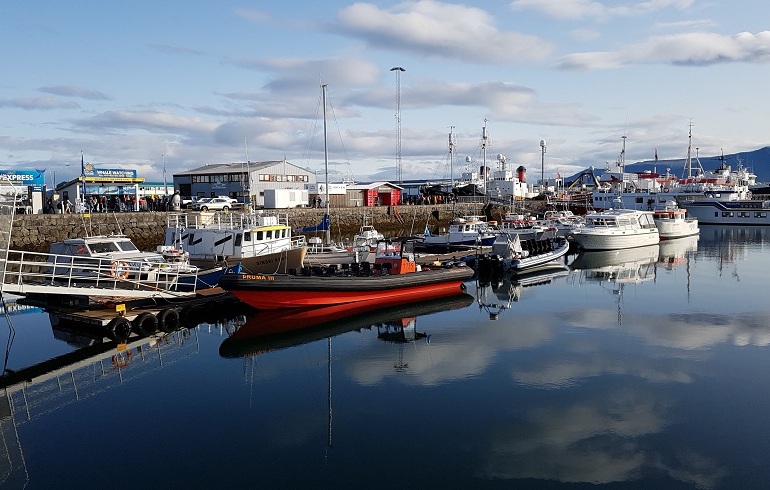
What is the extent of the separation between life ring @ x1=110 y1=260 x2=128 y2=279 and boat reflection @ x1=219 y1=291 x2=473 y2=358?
4.40 m

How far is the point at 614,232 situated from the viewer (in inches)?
1676

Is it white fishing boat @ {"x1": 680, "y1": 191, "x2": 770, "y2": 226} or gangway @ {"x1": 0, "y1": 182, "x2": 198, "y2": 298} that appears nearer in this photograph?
gangway @ {"x1": 0, "y1": 182, "x2": 198, "y2": 298}

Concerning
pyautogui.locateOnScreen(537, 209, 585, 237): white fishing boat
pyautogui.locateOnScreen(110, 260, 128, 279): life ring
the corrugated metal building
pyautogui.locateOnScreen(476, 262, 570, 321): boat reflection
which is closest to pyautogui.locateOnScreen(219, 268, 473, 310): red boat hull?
pyautogui.locateOnScreen(476, 262, 570, 321): boat reflection

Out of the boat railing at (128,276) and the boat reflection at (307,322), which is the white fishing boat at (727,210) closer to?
the boat reflection at (307,322)

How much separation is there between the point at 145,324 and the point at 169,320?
105 centimetres

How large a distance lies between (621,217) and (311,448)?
3845 centimetres

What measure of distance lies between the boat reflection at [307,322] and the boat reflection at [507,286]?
1.32m

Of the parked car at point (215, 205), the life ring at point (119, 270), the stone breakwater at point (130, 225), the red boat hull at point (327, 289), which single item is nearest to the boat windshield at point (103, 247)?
the life ring at point (119, 270)

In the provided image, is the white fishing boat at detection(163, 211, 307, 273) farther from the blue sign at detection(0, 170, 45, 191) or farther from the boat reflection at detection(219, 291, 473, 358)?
the blue sign at detection(0, 170, 45, 191)

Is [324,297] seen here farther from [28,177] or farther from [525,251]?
[28,177]

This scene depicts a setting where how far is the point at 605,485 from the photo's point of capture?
9758 mm

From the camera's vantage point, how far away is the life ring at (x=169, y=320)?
1926 centimetres

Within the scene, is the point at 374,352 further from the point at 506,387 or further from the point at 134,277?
the point at 134,277

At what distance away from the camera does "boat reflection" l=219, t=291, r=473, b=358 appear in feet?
60.0
